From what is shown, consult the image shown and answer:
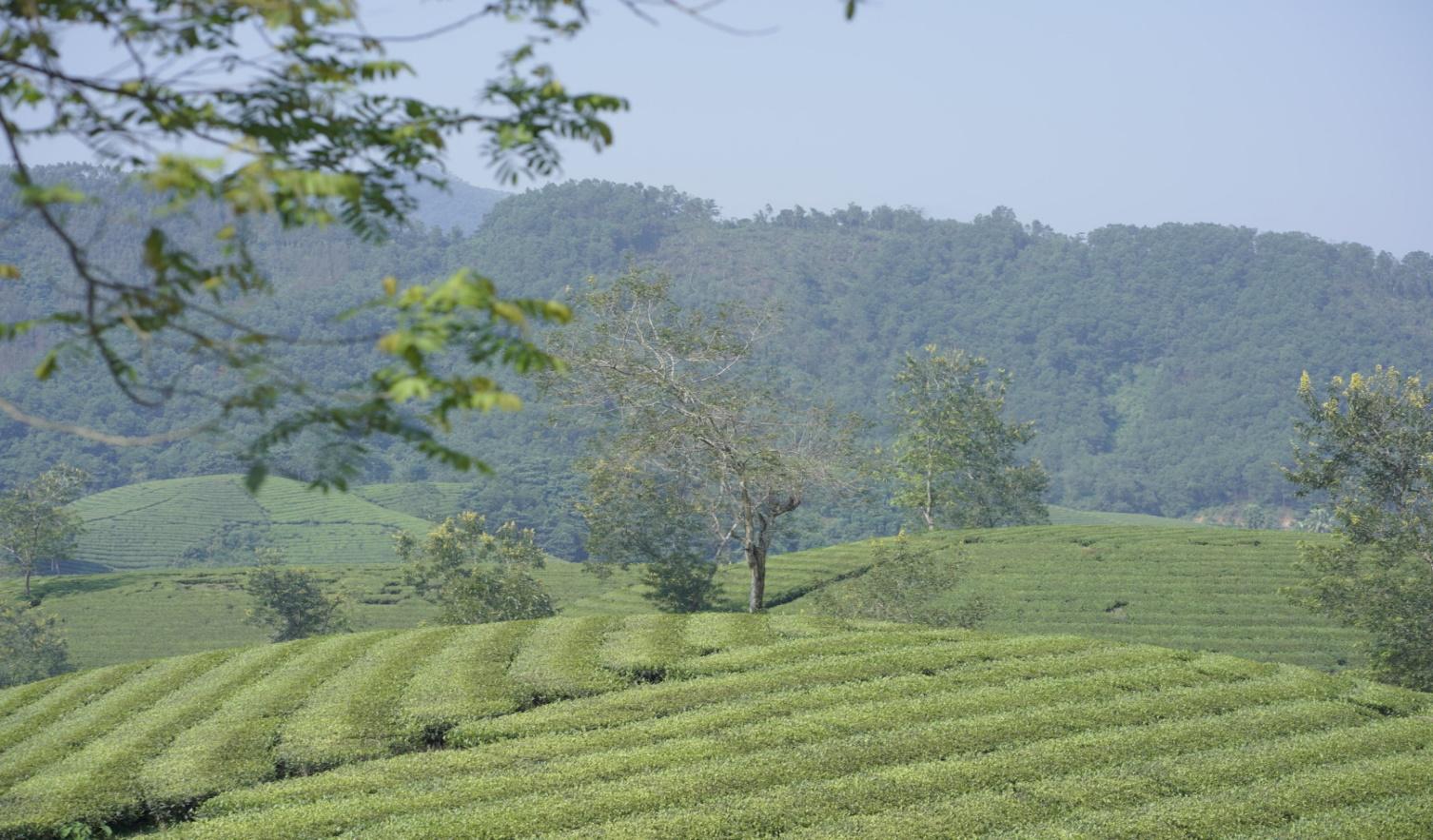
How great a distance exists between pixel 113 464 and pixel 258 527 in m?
37.2

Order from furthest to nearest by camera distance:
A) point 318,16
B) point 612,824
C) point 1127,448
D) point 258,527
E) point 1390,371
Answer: point 1127,448 → point 258,527 → point 1390,371 → point 612,824 → point 318,16

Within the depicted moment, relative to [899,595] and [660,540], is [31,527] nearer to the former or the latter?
[660,540]

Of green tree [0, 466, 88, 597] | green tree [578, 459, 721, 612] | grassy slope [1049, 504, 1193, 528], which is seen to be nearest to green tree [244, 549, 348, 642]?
green tree [578, 459, 721, 612]

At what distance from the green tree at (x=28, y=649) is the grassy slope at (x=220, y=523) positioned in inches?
1533

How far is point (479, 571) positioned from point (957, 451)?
3279 centimetres

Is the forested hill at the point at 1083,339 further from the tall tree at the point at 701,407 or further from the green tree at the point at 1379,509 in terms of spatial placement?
the green tree at the point at 1379,509

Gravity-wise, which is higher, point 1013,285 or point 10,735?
point 1013,285

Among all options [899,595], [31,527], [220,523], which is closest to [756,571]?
[899,595]

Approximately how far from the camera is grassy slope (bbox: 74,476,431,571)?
9419 cm

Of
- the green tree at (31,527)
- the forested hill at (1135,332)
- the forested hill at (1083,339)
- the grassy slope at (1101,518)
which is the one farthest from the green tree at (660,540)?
the forested hill at (1135,332)

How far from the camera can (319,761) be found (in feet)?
47.0

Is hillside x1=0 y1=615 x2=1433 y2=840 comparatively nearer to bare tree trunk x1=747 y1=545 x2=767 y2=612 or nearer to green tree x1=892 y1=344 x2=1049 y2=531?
bare tree trunk x1=747 y1=545 x2=767 y2=612

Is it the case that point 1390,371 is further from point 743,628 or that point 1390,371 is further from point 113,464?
point 113,464

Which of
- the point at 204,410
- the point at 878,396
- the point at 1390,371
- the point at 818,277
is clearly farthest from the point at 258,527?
the point at 818,277
